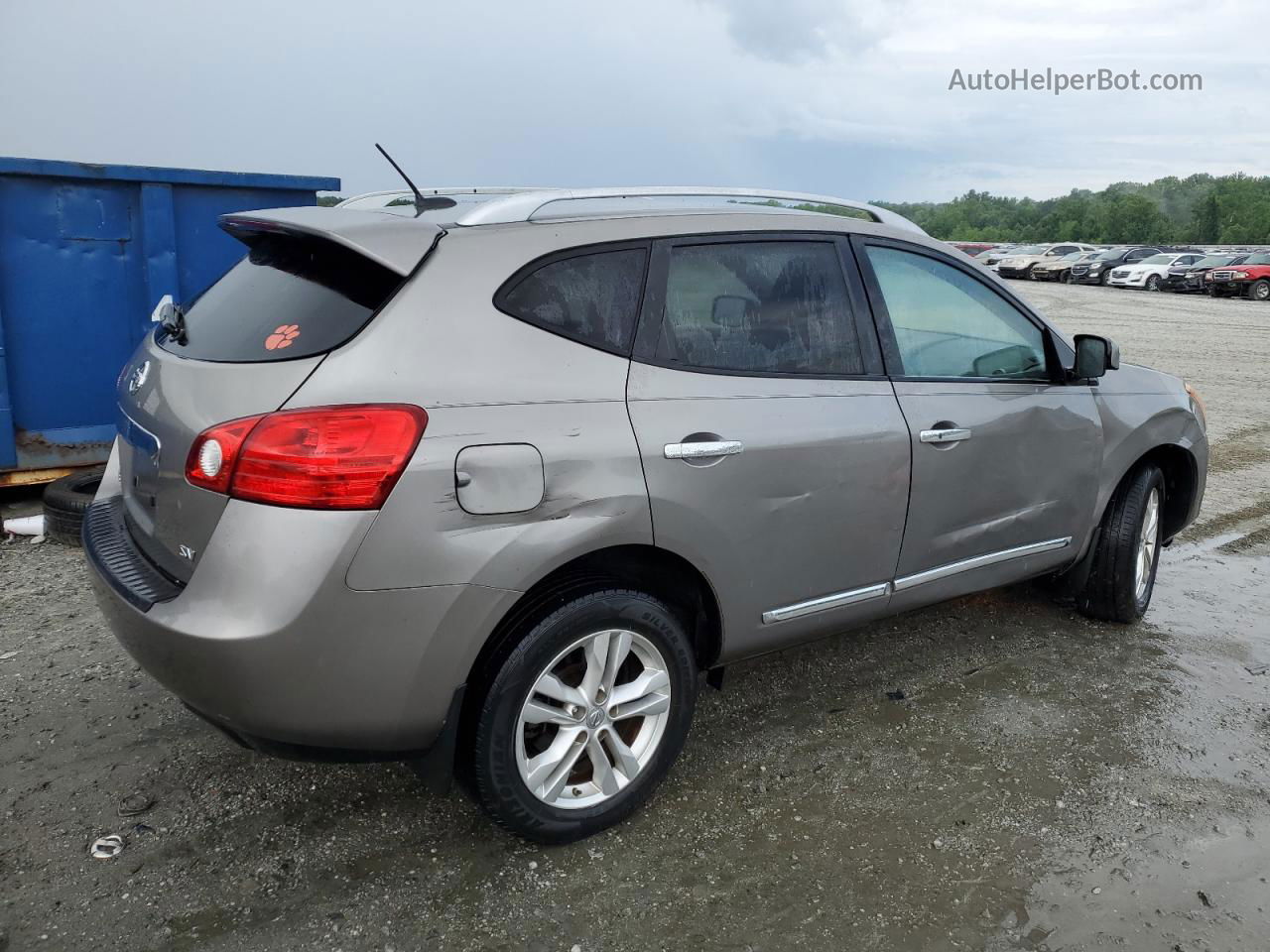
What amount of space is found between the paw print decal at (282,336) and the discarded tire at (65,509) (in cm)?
292

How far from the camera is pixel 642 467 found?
266 cm

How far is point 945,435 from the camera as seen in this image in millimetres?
3416

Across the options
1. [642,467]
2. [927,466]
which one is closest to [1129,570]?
[927,466]

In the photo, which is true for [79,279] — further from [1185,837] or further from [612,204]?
[1185,837]

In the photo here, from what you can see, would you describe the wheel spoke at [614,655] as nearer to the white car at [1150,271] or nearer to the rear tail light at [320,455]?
the rear tail light at [320,455]

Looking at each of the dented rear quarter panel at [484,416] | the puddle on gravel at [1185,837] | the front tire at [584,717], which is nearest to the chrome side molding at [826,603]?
the front tire at [584,717]

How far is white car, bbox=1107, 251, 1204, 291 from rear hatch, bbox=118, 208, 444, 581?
36534 millimetres

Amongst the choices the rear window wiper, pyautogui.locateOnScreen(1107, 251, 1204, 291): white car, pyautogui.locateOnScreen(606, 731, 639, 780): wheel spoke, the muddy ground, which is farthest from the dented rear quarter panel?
pyautogui.locateOnScreen(1107, 251, 1204, 291): white car

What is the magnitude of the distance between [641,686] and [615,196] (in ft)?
4.67

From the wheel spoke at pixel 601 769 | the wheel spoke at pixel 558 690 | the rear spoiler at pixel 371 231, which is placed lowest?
the wheel spoke at pixel 601 769

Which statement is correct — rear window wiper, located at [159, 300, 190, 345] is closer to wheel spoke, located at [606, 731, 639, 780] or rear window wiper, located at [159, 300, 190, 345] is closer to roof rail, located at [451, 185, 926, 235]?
roof rail, located at [451, 185, 926, 235]

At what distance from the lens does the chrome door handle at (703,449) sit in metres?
2.73

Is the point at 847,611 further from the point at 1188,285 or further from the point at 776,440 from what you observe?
the point at 1188,285

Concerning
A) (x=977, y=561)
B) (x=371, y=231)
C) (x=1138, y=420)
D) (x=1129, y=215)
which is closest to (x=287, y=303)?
(x=371, y=231)
